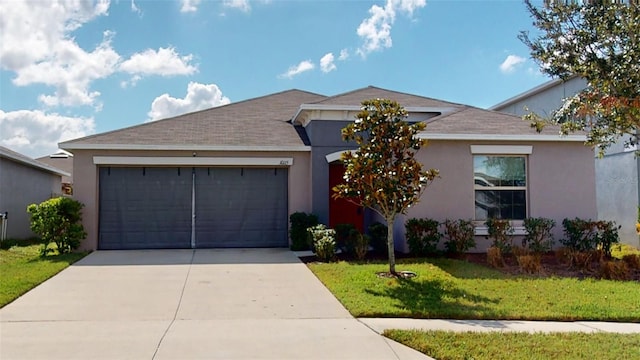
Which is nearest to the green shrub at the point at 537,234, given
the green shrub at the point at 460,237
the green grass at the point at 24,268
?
the green shrub at the point at 460,237

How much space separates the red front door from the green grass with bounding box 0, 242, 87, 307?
7204 millimetres

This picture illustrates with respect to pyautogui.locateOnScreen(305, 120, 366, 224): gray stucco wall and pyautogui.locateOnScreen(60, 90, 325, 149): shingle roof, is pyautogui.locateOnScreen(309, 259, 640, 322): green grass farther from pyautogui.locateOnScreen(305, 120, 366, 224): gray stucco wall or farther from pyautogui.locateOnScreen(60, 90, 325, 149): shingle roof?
pyautogui.locateOnScreen(60, 90, 325, 149): shingle roof

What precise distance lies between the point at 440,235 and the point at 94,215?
30.7 ft

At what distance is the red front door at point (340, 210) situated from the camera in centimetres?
1568

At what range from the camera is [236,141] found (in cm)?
1455

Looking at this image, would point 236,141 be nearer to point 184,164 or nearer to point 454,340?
point 184,164

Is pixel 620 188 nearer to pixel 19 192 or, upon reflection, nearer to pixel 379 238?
pixel 379 238

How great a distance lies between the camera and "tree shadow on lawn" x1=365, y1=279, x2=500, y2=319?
7.21 meters

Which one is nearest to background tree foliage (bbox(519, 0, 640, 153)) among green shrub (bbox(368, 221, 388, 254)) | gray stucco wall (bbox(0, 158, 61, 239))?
green shrub (bbox(368, 221, 388, 254))

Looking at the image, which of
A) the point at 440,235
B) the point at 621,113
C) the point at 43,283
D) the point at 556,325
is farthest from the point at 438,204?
the point at 43,283

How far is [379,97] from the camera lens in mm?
15961

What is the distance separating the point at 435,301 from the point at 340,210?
806 cm

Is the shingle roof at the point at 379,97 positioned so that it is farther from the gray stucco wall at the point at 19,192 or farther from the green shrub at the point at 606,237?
the gray stucco wall at the point at 19,192

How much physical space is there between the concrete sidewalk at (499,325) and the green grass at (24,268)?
5.74 meters
